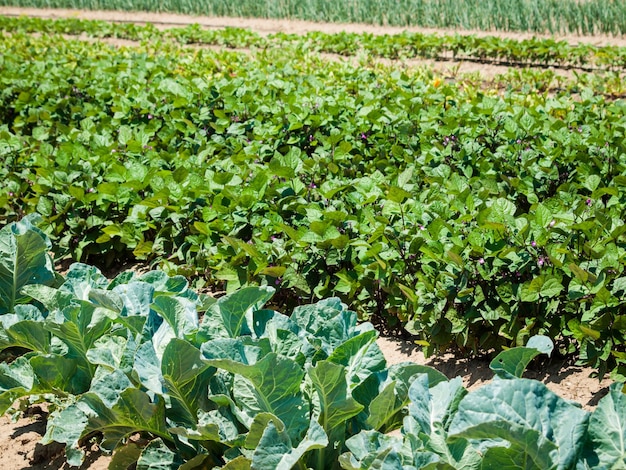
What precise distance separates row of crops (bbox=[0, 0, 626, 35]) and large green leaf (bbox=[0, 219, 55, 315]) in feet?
38.0

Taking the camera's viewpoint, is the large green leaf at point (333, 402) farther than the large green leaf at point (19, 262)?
No

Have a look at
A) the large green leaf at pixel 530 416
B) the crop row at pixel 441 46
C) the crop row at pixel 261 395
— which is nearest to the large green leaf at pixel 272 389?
the crop row at pixel 261 395

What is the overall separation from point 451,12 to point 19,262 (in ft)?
44.9

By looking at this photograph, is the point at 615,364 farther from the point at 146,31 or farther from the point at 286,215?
the point at 146,31

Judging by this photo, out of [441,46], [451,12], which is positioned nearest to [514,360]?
[441,46]

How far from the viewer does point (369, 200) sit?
355 centimetres

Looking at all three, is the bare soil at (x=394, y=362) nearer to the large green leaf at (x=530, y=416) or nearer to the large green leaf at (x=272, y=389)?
the large green leaf at (x=272, y=389)

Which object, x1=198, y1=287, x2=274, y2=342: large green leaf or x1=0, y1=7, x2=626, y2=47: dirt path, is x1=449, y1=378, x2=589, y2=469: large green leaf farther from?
x1=0, y1=7, x2=626, y2=47: dirt path

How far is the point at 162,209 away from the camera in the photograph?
156 inches

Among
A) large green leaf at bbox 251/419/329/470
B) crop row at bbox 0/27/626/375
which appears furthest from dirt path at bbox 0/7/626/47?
large green leaf at bbox 251/419/329/470

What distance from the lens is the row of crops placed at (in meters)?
Answer: 12.7

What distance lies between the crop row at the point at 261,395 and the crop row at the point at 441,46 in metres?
7.84

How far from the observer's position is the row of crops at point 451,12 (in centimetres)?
1274

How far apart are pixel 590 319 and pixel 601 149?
158cm
